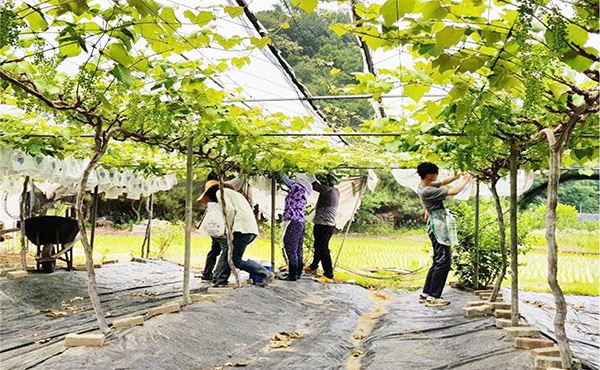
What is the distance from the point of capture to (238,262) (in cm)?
713

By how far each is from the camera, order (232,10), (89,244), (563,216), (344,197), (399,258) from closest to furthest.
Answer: (232,10) → (89,244) → (344,197) → (399,258) → (563,216)

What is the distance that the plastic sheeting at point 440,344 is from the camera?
3.77m

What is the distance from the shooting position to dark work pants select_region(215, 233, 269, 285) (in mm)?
7070

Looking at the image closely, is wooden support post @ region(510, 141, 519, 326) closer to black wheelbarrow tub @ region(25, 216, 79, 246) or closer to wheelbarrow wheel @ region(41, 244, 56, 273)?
black wheelbarrow tub @ region(25, 216, 79, 246)

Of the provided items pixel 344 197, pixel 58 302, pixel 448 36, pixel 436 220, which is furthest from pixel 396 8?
pixel 344 197

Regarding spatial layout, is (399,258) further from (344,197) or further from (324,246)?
(324,246)

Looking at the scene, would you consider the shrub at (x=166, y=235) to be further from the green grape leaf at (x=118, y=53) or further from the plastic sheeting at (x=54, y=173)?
the green grape leaf at (x=118, y=53)

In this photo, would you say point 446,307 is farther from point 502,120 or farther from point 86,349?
point 86,349

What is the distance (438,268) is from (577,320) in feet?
4.99

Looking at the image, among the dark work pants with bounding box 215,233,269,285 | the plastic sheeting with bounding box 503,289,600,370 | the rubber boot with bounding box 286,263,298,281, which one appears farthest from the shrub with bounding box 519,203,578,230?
the dark work pants with bounding box 215,233,269,285

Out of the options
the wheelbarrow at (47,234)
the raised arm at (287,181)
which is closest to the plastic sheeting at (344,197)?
the raised arm at (287,181)

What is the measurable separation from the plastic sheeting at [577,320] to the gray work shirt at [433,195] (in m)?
1.39

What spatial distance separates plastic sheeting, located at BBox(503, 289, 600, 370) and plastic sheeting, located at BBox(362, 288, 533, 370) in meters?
0.44

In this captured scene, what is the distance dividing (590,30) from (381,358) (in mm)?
3001
